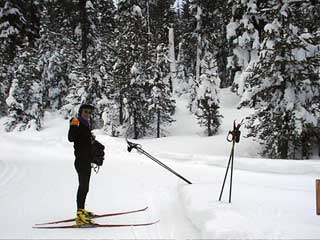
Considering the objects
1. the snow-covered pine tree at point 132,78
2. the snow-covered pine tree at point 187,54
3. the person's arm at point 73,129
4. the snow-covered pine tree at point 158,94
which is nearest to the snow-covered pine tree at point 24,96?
the snow-covered pine tree at point 132,78

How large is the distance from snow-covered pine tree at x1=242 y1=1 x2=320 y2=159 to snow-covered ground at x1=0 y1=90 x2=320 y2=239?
2903 millimetres

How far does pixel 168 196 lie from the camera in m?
8.78

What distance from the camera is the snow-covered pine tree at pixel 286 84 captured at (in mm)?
14384

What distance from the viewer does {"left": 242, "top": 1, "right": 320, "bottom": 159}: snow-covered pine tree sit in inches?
566

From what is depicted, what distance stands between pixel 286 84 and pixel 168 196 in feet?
29.0

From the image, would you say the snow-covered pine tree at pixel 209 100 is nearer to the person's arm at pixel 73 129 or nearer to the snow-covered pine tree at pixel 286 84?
the snow-covered pine tree at pixel 286 84

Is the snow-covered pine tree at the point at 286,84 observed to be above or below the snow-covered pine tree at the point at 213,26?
below

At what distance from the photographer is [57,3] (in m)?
35.1

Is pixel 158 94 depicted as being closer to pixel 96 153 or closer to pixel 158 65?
pixel 158 65

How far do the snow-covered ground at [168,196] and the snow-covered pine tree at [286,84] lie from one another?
2.90 metres

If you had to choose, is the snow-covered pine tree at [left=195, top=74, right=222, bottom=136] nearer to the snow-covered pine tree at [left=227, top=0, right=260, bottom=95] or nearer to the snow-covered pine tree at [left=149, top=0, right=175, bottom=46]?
the snow-covered pine tree at [left=227, top=0, right=260, bottom=95]

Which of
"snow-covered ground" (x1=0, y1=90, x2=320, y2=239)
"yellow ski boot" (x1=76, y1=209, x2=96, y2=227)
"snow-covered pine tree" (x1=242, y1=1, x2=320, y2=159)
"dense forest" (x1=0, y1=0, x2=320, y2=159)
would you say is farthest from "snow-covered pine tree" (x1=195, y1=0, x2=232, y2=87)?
"yellow ski boot" (x1=76, y1=209, x2=96, y2=227)

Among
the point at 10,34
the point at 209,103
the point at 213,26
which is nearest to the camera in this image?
the point at 209,103

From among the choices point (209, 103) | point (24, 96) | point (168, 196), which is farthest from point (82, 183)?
point (24, 96)
